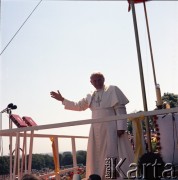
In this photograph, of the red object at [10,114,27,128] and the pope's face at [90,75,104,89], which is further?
the pope's face at [90,75,104,89]

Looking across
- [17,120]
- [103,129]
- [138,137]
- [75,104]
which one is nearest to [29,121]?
[17,120]

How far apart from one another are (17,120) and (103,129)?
1187mm

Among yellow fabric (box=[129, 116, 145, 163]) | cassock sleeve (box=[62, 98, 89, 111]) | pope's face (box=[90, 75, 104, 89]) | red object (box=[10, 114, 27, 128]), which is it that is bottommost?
yellow fabric (box=[129, 116, 145, 163])

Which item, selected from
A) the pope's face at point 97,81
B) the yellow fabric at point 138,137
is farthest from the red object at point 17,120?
the yellow fabric at point 138,137

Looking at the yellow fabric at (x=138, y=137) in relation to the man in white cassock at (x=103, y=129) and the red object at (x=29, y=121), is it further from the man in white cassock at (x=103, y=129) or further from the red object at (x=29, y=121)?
the red object at (x=29, y=121)

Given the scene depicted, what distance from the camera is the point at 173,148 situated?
394 cm

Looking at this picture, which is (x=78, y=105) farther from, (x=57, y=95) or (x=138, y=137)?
(x=138, y=137)

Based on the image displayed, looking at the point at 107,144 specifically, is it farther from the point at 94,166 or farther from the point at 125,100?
the point at 125,100

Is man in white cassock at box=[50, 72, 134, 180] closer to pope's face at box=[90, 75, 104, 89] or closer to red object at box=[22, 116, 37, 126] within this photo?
pope's face at box=[90, 75, 104, 89]

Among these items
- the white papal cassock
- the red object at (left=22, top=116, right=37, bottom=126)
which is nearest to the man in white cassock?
the white papal cassock

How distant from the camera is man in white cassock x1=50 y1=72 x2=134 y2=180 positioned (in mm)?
4754

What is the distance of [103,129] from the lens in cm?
497

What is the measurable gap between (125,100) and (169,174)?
193 centimetres

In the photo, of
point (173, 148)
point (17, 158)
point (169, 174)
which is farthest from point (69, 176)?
point (169, 174)
